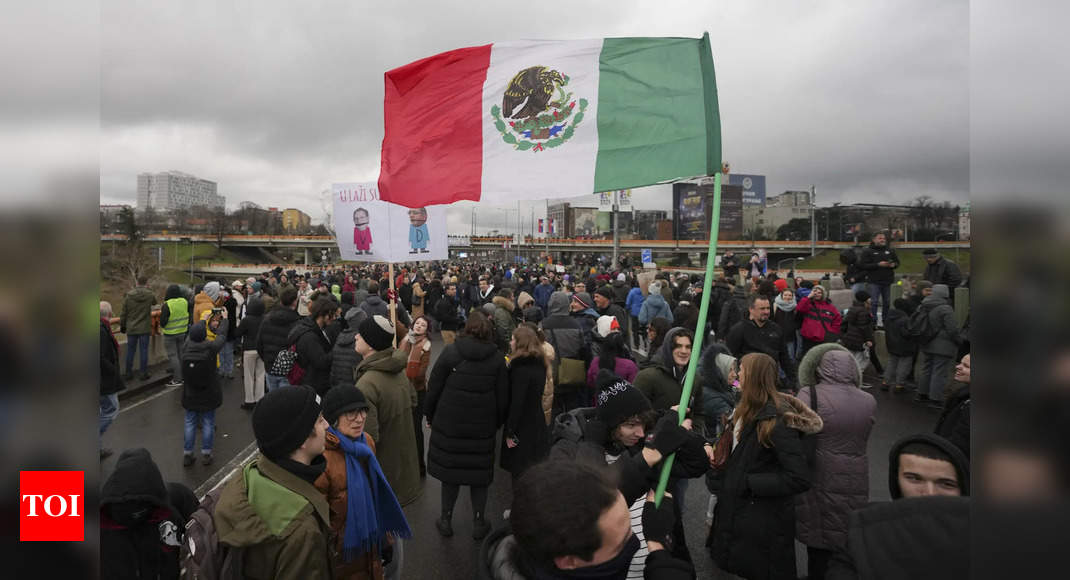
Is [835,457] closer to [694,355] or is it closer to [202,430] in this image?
[694,355]

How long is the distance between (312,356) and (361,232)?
3.62m

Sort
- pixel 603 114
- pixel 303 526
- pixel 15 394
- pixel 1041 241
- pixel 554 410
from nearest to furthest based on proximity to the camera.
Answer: pixel 1041 241 → pixel 15 394 → pixel 303 526 → pixel 603 114 → pixel 554 410

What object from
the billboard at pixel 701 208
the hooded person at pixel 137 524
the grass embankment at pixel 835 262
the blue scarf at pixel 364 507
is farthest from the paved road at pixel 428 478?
the billboard at pixel 701 208

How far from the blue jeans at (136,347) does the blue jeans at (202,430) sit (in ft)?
13.7

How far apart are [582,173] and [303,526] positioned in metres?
2.47

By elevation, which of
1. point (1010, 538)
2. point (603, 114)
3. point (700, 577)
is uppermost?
point (603, 114)

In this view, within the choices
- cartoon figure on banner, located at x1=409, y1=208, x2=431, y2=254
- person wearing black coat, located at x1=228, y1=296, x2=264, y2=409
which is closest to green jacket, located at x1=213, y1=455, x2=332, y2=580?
person wearing black coat, located at x1=228, y1=296, x2=264, y2=409

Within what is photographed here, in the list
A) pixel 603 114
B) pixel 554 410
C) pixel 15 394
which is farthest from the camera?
pixel 554 410

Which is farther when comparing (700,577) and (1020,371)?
(700,577)

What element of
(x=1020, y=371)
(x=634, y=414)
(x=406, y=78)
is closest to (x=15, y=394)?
(x=1020, y=371)

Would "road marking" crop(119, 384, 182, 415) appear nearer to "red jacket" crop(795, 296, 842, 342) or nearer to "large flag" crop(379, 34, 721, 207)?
"large flag" crop(379, 34, 721, 207)

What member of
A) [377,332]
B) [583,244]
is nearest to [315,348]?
[377,332]

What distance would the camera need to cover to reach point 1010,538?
625 mm

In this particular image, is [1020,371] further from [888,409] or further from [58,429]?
[888,409]
